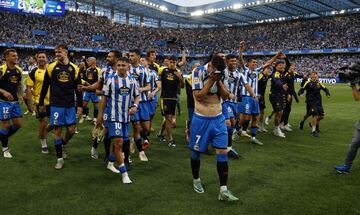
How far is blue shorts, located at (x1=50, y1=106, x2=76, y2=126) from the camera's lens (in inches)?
270

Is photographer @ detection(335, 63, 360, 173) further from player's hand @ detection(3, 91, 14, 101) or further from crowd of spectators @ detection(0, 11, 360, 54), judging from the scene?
crowd of spectators @ detection(0, 11, 360, 54)

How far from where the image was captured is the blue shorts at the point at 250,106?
9.71 m

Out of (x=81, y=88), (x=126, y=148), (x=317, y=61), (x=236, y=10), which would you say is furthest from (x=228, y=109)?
(x=236, y=10)

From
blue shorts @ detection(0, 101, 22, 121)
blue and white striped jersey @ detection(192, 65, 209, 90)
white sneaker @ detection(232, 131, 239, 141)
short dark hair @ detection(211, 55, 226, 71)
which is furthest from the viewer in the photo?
white sneaker @ detection(232, 131, 239, 141)

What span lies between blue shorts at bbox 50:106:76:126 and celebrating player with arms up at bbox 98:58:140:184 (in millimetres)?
1216

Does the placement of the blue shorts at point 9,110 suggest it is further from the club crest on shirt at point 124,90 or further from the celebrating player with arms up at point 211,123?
the celebrating player with arms up at point 211,123

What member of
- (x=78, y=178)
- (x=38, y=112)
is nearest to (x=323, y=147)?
(x=78, y=178)

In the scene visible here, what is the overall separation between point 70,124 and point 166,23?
80712 millimetres

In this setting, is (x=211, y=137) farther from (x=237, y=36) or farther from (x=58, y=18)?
(x=237, y=36)

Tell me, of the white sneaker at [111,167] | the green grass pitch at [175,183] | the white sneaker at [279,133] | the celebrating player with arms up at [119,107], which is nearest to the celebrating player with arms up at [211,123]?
the green grass pitch at [175,183]

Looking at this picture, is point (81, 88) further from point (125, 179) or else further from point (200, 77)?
point (200, 77)

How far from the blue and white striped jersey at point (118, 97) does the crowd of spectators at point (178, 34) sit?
184 ft

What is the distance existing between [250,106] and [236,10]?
5994 cm

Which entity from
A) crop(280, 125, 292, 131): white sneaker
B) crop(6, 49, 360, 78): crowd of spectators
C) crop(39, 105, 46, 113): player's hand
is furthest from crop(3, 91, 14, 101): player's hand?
crop(6, 49, 360, 78): crowd of spectators
